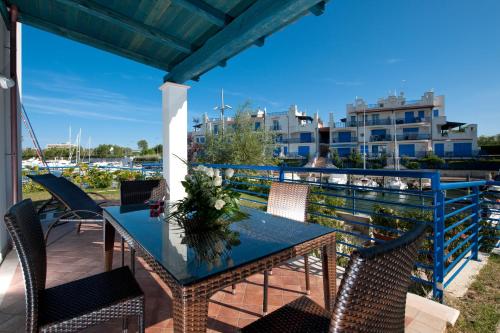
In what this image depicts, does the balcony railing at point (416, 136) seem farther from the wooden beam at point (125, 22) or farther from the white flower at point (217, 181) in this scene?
the white flower at point (217, 181)

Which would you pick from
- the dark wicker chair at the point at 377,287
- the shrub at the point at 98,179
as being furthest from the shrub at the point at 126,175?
the dark wicker chair at the point at 377,287

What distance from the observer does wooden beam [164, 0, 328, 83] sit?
1.96 m

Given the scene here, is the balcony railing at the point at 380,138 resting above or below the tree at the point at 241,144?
above

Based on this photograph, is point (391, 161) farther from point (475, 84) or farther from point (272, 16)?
point (272, 16)

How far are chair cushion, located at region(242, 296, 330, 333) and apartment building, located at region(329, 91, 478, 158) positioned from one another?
2832cm

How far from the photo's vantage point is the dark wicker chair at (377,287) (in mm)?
592

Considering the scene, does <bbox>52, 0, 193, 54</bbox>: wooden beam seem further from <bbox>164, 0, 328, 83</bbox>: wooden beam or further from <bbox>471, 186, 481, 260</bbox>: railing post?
<bbox>471, 186, 481, 260</bbox>: railing post

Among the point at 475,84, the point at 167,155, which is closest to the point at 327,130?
the point at 475,84

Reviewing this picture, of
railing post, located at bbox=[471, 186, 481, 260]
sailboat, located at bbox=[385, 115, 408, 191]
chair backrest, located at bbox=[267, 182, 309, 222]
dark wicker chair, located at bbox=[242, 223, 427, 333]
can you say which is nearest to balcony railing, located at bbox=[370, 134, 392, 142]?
sailboat, located at bbox=[385, 115, 408, 191]

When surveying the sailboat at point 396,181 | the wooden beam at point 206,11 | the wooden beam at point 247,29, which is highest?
the wooden beam at point 206,11

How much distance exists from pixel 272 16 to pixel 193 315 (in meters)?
2.16

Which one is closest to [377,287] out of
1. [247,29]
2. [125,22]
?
[247,29]

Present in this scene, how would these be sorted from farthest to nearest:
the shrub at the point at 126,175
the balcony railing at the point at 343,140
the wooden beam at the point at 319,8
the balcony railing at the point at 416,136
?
the balcony railing at the point at 343,140 < the balcony railing at the point at 416,136 < the shrub at the point at 126,175 < the wooden beam at the point at 319,8

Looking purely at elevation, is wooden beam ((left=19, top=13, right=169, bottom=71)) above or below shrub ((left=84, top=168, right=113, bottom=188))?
above
